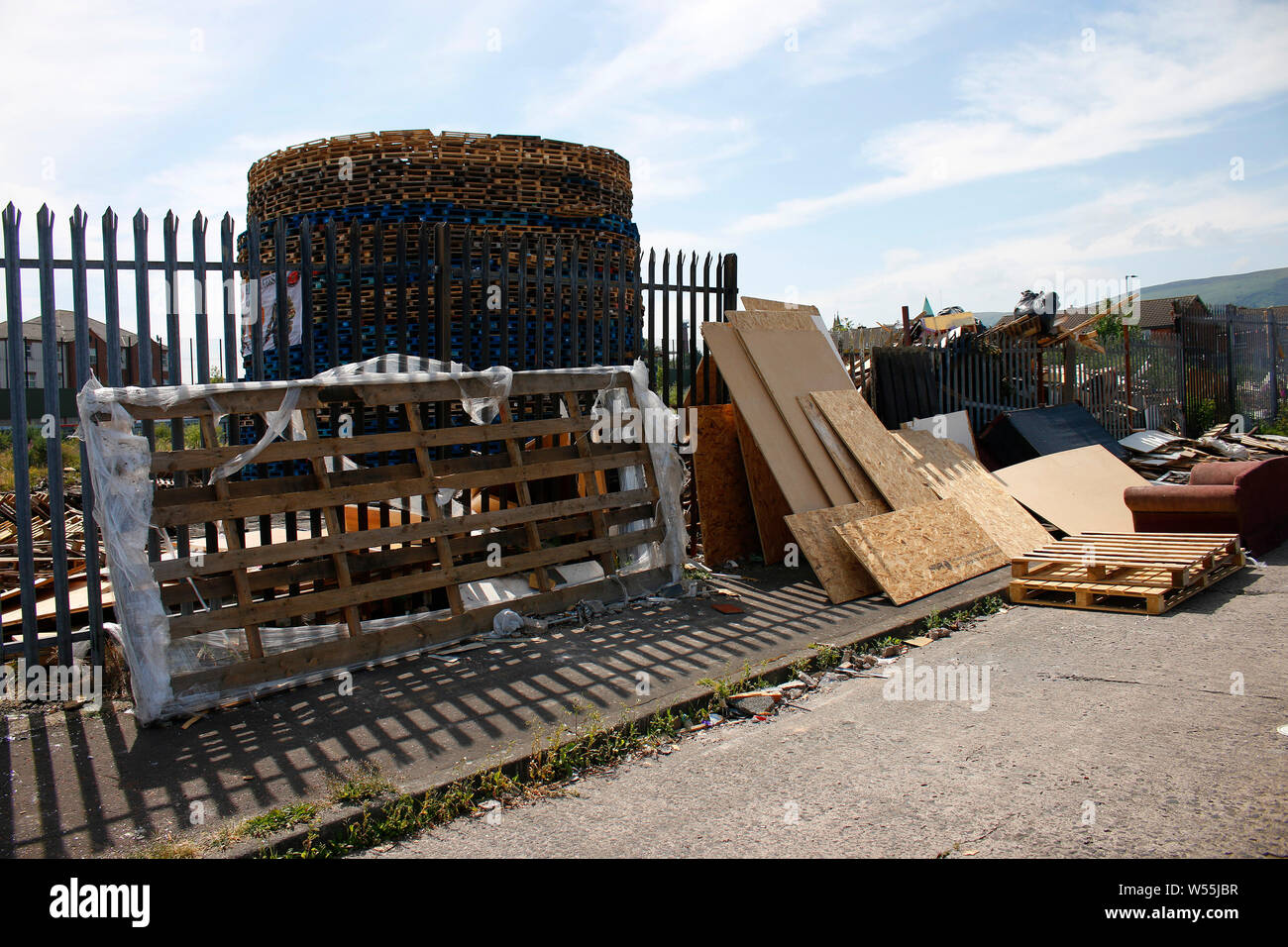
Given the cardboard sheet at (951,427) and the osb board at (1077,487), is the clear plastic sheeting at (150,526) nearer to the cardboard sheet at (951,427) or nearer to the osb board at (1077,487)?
the cardboard sheet at (951,427)

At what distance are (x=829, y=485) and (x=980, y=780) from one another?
Result: 4650 mm

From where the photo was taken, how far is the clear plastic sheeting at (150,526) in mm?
4875

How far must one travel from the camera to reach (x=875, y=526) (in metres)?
7.84

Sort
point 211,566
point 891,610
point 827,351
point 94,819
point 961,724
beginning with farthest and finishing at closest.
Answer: point 827,351, point 891,610, point 211,566, point 961,724, point 94,819

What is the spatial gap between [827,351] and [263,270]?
19.7 ft

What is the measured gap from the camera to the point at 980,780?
13.1 ft

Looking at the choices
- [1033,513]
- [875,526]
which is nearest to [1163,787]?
[875,526]

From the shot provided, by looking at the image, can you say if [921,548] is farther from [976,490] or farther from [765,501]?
[976,490]

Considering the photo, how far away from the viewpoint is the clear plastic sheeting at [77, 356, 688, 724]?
4.88m

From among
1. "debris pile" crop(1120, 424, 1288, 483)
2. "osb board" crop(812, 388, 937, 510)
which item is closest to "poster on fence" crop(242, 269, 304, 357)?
"osb board" crop(812, 388, 937, 510)

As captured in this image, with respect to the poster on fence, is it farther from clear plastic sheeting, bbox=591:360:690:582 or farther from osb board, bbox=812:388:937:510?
osb board, bbox=812:388:937:510

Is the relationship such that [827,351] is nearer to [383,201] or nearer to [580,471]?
[580,471]

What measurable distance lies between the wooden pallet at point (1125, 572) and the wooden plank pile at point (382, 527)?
130 inches

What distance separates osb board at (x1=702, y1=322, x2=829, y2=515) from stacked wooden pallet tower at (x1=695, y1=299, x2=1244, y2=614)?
0.01m
